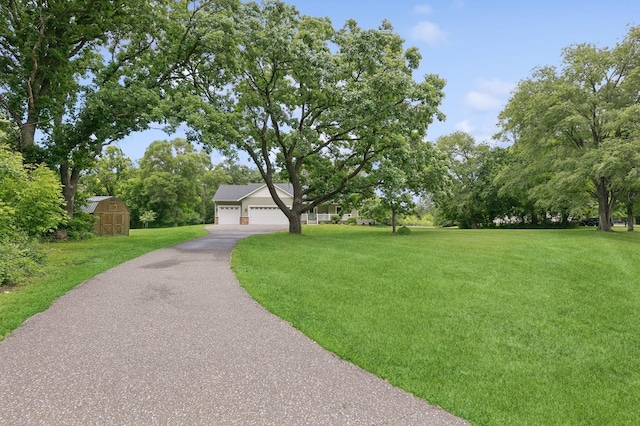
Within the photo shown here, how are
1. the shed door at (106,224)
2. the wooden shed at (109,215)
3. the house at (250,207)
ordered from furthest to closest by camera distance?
the house at (250,207)
the shed door at (106,224)
the wooden shed at (109,215)

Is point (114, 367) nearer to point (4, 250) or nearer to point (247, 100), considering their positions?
point (4, 250)

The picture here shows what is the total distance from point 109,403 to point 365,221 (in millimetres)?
39735

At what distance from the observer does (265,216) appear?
40.2 meters

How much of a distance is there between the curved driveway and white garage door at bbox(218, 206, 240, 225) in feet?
115

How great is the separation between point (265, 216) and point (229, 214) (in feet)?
14.2

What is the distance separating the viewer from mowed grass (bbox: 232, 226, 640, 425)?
369 cm

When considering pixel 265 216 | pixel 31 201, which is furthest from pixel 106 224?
pixel 265 216

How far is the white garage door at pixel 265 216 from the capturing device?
39.8 m

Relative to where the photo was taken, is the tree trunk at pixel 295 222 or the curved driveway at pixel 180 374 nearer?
the curved driveway at pixel 180 374

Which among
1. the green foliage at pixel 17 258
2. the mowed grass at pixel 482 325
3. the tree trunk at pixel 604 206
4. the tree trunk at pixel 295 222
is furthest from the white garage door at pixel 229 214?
the tree trunk at pixel 604 206

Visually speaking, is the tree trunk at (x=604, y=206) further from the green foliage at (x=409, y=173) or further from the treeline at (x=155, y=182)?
the treeline at (x=155, y=182)

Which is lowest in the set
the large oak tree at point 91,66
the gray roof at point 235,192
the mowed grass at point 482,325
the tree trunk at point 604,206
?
the mowed grass at point 482,325

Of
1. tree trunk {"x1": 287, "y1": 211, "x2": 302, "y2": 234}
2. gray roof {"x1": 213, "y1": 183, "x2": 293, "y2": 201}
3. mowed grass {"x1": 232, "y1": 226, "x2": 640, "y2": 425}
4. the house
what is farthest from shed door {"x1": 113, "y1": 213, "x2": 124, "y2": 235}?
gray roof {"x1": 213, "y1": 183, "x2": 293, "y2": 201}

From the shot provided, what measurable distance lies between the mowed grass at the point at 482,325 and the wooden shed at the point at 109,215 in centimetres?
1574
